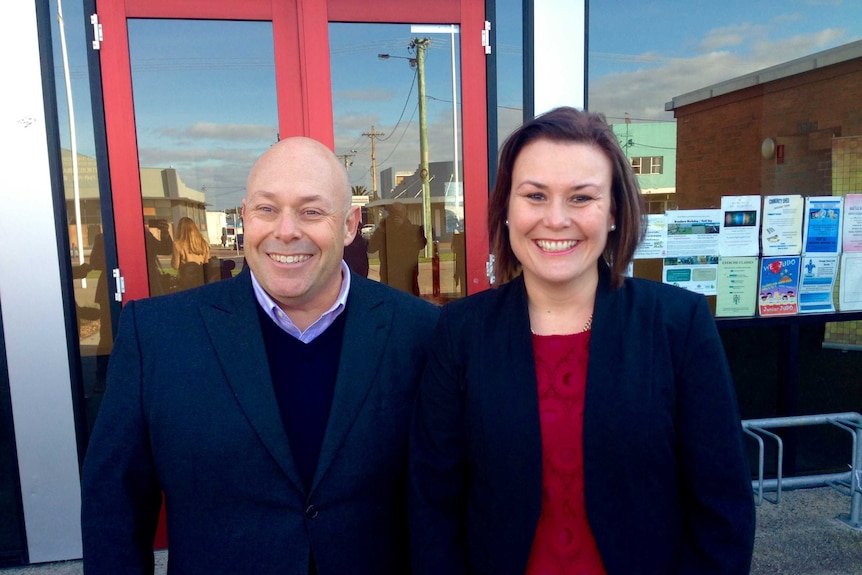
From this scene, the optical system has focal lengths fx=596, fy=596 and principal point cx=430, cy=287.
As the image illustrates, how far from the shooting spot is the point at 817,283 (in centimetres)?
Result: 384

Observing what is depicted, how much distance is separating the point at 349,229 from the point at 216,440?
2.31ft

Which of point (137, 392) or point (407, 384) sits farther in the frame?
point (407, 384)

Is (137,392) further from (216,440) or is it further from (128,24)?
(128,24)

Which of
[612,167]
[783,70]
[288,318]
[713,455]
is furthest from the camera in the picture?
[783,70]

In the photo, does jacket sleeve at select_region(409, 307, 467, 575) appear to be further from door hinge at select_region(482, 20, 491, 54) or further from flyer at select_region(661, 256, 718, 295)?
flyer at select_region(661, 256, 718, 295)

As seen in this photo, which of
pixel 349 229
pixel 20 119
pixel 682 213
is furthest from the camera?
pixel 682 213

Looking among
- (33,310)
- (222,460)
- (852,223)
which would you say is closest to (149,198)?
(33,310)

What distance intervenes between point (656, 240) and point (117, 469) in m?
3.17

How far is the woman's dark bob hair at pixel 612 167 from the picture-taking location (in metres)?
1.43

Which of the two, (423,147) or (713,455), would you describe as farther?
(423,147)

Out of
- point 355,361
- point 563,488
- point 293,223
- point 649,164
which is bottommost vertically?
point 563,488

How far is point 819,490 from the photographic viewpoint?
12.8ft

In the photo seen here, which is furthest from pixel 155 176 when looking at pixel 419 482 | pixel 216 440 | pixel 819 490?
pixel 819 490

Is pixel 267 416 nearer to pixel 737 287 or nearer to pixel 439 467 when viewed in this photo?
pixel 439 467
